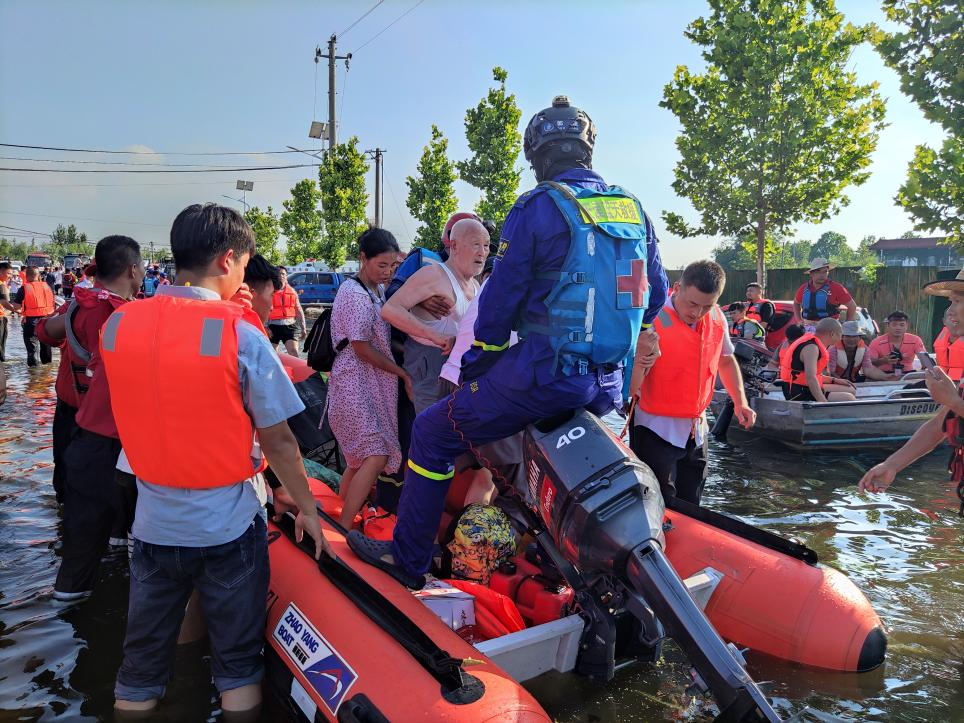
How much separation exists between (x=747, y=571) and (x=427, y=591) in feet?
5.41

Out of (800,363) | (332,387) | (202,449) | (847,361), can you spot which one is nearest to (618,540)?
(202,449)

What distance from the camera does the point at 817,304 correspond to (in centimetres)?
1099

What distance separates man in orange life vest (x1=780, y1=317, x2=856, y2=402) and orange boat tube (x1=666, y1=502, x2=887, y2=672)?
5510 mm

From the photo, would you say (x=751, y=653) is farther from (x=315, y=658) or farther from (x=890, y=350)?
(x=890, y=350)

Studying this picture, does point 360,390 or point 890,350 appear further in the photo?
point 890,350

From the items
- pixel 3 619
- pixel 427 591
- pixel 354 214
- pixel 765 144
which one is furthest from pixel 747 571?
pixel 354 214

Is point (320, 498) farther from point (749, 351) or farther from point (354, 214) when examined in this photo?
point (354, 214)

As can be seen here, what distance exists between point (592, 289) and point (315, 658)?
169 cm

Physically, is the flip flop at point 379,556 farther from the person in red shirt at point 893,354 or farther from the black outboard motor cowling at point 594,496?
the person in red shirt at point 893,354

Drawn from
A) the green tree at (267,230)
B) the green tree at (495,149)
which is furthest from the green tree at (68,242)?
the green tree at (495,149)

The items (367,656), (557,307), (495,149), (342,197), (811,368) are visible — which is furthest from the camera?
(342,197)

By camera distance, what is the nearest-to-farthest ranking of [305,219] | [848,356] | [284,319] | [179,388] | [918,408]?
[179,388] < [918,408] < [848,356] < [284,319] < [305,219]

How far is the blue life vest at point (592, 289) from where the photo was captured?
254 centimetres

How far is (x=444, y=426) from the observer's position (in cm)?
288
